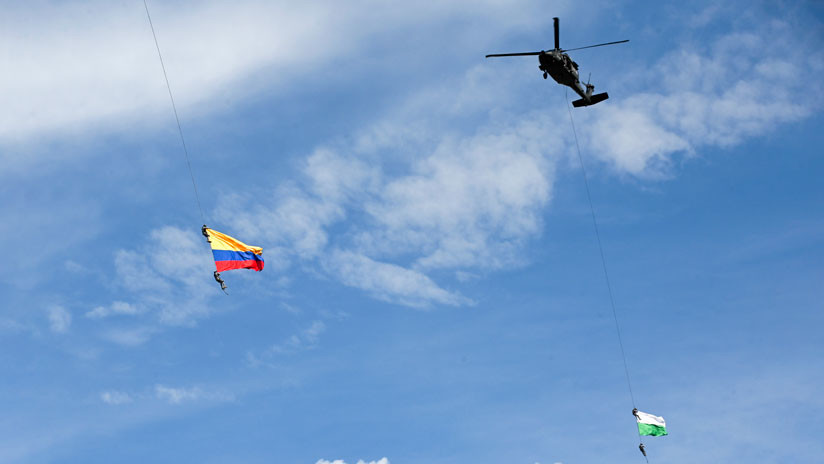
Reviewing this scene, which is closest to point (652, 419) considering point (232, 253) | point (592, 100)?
point (592, 100)

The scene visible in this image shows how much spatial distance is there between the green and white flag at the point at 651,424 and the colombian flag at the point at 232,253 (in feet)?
102

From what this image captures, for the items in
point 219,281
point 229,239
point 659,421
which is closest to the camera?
point 219,281

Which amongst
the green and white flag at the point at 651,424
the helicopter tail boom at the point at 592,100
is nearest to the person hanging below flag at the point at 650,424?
the green and white flag at the point at 651,424

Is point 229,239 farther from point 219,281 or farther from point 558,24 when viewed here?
point 558,24

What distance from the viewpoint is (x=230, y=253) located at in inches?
2618

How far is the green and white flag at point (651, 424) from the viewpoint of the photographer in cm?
7150

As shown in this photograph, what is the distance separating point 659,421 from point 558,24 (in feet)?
102

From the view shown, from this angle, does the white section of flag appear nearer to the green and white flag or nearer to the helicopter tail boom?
the green and white flag

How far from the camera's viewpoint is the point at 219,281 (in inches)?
2415

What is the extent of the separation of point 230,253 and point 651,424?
1355 inches

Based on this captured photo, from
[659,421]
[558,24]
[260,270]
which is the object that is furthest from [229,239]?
[659,421]

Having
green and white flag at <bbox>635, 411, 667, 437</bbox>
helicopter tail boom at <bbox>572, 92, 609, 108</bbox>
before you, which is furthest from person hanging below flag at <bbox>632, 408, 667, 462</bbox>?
helicopter tail boom at <bbox>572, 92, 609, 108</bbox>

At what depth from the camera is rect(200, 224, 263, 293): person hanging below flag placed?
6494cm

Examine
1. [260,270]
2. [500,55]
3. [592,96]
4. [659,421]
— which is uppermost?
[592,96]
